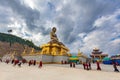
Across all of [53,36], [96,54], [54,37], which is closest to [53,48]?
[54,37]

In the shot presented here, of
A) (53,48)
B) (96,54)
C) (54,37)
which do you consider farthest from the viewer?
(96,54)

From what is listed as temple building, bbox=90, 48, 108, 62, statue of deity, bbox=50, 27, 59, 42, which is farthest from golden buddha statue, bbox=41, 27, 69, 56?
temple building, bbox=90, 48, 108, 62

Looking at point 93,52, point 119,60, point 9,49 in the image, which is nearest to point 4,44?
point 9,49

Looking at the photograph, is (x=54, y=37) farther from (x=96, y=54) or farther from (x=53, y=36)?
(x=96, y=54)

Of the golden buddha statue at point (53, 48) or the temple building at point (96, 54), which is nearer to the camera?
the golden buddha statue at point (53, 48)

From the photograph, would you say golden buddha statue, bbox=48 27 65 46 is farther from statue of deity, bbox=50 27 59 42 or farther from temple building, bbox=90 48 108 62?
temple building, bbox=90 48 108 62

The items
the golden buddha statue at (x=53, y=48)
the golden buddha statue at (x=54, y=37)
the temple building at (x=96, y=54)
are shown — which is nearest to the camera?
the golden buddha statue at (x=53, y=48)

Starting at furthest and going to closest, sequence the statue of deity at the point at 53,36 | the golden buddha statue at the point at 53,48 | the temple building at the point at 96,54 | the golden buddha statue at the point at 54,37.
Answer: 1. the temple building at the point at 96,54
2. the statue of deity at the point at 53,36
3. the golden buddha statue at the point at 54,37
4. the golden buddha statue at the point at 53,48

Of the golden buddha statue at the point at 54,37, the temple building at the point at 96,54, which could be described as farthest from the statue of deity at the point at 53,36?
the temple building at the point at 96,54

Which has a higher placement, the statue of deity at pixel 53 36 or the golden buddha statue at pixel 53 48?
the statue of deity at pixel 53 36

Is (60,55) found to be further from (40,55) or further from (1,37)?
(1,37)

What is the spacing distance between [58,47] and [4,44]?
2276 inches

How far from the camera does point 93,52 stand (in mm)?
64125

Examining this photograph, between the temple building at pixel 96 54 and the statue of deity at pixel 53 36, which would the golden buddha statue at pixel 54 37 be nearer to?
the statue of deity at pixel 53 36
